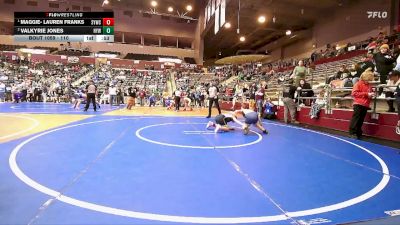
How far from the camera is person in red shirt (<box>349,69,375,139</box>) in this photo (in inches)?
286

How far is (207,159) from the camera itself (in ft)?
15.9

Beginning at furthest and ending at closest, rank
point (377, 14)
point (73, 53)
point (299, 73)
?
point (73, 53)
point (377, 14)
point (299, 73)

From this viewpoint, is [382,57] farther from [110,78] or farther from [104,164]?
[110,78]

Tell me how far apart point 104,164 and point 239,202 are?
7.44 feet

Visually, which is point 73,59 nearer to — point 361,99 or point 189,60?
point 189,60

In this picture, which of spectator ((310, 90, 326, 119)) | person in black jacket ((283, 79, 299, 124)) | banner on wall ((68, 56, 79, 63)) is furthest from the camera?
banner on wall ((68, 56, 79, 63))

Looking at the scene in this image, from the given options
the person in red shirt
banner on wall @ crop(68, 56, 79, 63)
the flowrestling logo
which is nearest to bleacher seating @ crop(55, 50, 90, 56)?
banner on wall @ crop(68, 56, 79, 63)
